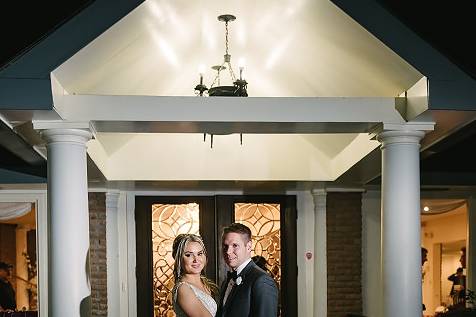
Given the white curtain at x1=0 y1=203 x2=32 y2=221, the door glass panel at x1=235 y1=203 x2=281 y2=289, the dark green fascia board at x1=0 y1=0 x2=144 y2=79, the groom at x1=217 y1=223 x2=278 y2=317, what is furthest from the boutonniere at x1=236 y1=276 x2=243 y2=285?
the white curtain at x1=0 y1=203 x2=32 y2=221

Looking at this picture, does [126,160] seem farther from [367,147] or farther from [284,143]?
[367,147]

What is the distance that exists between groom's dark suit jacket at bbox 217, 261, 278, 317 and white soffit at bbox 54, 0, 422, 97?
1.99 m

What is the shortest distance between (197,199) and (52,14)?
4586 mm

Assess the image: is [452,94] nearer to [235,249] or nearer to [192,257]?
[235,249]

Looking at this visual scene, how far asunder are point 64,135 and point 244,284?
201cm

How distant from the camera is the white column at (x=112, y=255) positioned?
9.34 metres

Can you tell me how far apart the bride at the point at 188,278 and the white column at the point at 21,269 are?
862cm

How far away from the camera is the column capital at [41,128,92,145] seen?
16.7 ft

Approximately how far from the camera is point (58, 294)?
16.6 ft

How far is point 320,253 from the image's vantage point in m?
9.68

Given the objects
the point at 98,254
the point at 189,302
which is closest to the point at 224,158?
the point at 98,254

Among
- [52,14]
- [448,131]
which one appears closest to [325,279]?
[448,131]

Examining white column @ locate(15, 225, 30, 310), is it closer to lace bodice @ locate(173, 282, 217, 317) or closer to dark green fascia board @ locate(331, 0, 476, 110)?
lace bodice @ locate(173, 282, 217, 317)

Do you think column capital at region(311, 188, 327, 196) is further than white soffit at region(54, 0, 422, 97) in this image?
Yes
